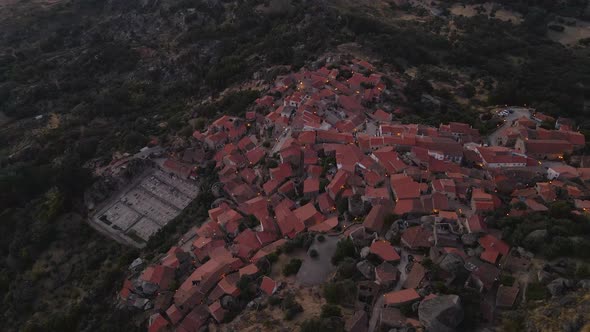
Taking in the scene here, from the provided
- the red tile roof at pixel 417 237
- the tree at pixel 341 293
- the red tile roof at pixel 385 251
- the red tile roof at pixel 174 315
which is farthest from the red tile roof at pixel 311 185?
the red tile roof at pixel 174 315

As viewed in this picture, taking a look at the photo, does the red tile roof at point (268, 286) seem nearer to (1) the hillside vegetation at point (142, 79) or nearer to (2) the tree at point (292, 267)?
(2) the tree at point (292, 267)

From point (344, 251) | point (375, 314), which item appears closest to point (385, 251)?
point (344, 251)

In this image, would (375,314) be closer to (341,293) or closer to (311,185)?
(341,293)

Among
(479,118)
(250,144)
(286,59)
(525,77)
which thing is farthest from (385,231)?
(525,77)

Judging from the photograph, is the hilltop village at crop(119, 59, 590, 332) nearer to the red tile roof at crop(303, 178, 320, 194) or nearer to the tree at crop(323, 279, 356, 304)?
the tree at crop(323, 279, 356, 304)

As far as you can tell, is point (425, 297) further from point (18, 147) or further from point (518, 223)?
point (18, 147)

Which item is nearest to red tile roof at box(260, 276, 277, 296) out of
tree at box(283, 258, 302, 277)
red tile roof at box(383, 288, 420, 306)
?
tree at box(283, 258, 302, 277)
